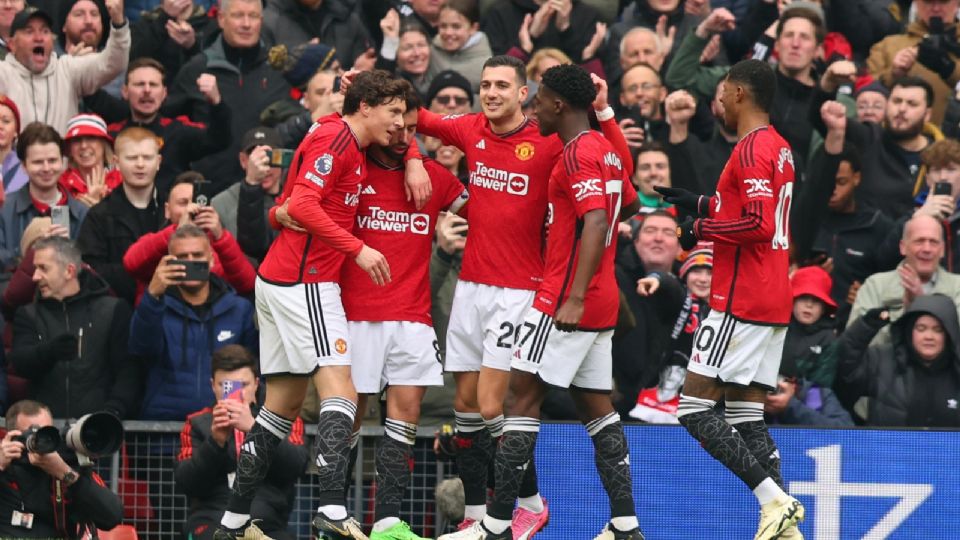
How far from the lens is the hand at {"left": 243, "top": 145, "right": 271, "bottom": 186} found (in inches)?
568

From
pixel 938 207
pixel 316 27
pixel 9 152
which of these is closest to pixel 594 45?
pixel 316 27

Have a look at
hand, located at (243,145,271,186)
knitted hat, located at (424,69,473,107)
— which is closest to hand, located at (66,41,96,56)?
hand, located at (243,145,271,186)

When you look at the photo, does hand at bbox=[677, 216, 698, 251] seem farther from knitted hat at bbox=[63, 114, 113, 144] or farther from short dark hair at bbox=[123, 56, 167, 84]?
short dark hair at bbox=[123, 56, 167, 84]

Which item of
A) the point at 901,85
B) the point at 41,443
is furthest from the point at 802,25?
the point at 41,443

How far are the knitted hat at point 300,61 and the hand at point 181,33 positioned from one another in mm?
876

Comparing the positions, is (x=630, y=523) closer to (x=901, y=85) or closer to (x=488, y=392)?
(x=488, y=392)

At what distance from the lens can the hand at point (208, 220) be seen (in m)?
14.0

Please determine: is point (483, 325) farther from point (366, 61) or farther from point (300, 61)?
point (300, 61)

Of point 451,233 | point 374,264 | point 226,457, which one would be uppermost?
point 374,264

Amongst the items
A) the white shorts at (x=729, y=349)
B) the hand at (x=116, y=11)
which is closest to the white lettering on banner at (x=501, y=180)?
the white shorts at (x=729, y=349)

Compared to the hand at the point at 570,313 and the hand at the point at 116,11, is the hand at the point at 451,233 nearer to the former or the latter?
the hand at the point at 570,313

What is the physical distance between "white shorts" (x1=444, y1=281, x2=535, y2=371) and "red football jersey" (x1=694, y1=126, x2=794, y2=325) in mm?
1270

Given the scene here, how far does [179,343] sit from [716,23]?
6.29 metres

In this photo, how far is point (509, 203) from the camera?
12.4m
